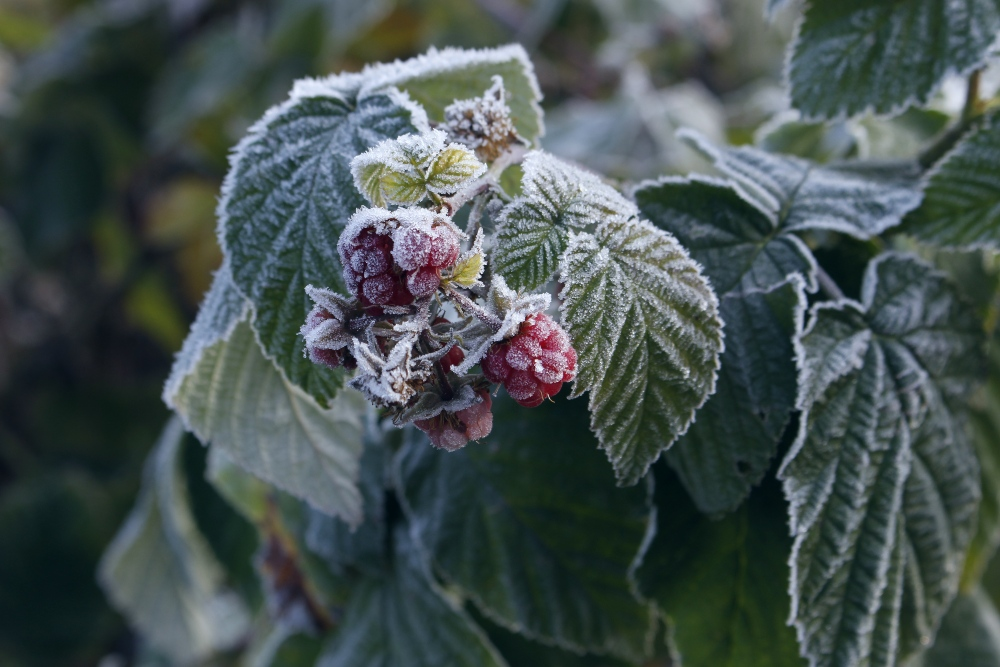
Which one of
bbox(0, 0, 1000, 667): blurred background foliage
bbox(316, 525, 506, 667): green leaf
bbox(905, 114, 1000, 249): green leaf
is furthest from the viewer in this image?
bbox(0, 0, 1000, 667): blurred background foliage

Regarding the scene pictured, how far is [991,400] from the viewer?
0.76 m

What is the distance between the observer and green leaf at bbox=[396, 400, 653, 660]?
2.27 feet

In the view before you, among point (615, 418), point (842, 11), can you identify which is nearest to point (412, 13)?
point (842, 11)

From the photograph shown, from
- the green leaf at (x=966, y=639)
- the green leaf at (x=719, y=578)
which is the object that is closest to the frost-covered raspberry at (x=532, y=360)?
the green leaf at (x=719, y=578)

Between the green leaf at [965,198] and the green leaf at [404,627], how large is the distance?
50 cm

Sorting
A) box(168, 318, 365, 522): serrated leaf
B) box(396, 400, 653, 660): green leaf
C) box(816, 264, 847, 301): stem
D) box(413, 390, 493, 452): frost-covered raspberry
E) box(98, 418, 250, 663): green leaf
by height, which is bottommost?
box(98, 418, 250, 663): green leaf

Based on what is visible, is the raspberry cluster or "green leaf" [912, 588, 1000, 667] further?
"green leaf" [912, 588, 1000, 667]

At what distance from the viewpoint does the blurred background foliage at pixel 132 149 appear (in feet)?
5.40

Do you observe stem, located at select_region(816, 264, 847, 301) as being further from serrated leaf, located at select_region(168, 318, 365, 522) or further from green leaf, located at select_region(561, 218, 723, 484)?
serrated leaf, located at select_region(168, 318, 365, 522)

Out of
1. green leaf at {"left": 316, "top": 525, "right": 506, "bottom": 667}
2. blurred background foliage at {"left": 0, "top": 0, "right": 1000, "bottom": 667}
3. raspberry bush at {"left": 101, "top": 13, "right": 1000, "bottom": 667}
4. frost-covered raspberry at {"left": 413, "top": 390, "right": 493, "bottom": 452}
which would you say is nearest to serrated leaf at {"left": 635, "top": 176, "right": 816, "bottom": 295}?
raspberry bush at {"left": 101, "top": 13, "right": 1000, "bottom": 667}

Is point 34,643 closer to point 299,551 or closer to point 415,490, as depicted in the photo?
point 299,551

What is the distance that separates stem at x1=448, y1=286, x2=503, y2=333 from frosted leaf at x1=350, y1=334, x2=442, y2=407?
0.11 feet

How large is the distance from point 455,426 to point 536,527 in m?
0.30

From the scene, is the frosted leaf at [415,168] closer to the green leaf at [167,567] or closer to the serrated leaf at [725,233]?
the serrated leaf at [725,233]
